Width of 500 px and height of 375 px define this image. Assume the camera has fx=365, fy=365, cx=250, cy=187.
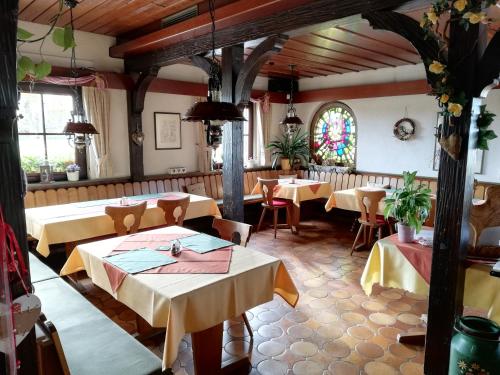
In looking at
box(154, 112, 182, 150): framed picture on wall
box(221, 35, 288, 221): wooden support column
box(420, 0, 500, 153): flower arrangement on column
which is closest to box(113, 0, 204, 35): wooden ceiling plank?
box(221, 35, 288, 221): wooden support column

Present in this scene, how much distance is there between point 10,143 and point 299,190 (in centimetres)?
493

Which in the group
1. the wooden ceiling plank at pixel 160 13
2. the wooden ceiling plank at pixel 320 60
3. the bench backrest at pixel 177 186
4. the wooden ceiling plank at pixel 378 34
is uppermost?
the wooden ceiling plank at pixel 160 13

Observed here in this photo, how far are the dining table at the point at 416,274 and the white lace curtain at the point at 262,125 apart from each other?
452cm

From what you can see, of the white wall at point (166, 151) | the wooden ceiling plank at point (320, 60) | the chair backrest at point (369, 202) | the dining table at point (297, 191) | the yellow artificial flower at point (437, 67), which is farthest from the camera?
the dining table at point (297, 191)

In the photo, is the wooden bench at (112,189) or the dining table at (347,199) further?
the dining table at (347,199)

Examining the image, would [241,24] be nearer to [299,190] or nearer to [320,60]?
[320,60]

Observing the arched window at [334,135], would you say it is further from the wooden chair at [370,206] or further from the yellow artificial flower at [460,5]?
the yellow artificial flower at [460,5]

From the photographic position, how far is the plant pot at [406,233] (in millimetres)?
2836

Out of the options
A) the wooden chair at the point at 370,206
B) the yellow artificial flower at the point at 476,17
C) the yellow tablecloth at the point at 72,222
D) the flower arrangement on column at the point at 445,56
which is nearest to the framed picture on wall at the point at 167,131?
the yellow tablecloth at the point at 72,222

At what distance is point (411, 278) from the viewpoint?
8.91 feet

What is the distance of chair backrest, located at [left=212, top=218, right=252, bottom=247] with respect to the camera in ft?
10.1

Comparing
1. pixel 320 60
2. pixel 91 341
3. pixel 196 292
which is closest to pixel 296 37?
pixel 320 60

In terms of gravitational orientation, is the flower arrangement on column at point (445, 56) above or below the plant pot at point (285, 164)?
above

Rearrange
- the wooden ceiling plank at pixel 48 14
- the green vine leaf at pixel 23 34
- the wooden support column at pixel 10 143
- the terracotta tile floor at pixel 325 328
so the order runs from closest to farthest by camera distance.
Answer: the wooden support column at pixel 10 143 < the green vine leaf at pixel 23 34 < the terracotta tile floor at pixel 325 328 < the wooden ceiling plank at pixel 48 14
